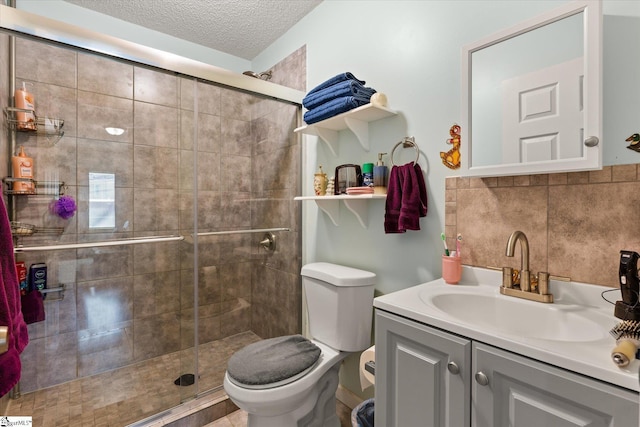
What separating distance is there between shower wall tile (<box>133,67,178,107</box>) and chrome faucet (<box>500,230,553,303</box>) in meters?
1.88

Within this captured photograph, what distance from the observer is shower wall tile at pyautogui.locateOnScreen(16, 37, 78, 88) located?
1.40 m

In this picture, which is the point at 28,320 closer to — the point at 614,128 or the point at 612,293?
A: the point at 612,293

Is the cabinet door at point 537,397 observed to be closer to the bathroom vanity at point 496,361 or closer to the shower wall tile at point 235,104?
the bathroom vanity at point 496,361

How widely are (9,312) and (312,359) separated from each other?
108 centimetres

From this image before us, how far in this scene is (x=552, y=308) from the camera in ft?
3.10

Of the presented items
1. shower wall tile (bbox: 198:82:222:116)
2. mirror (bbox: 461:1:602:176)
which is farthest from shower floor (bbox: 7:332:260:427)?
Result: mirror (bbox: 461:1:602:176)

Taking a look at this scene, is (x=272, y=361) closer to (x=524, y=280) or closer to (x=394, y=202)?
(x=394, y=202)

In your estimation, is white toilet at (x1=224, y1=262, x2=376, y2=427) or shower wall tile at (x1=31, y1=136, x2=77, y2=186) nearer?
white toilet at (x1=224, y1=262, x2=376, y2=427)

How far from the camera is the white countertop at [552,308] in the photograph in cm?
61

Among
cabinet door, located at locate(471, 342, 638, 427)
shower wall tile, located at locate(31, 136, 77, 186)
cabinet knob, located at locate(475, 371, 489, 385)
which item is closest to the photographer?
cabinet door, located at locate(471, 342, 638, 427)

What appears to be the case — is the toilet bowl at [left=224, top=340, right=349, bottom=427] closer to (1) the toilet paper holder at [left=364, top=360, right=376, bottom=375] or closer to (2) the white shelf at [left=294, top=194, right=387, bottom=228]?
(1) the toilet paper holder at [left=364, top=360, right=376, bottom=375]

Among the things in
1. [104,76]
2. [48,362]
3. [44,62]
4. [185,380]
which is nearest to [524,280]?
[185,380]

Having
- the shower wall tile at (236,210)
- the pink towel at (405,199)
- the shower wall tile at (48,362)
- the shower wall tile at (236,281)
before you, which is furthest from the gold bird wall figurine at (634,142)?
the shower wall tile at (48,362)

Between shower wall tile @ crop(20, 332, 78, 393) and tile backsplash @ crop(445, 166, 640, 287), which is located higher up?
tile backsplash @ crop(445, 166, 640, 287)
